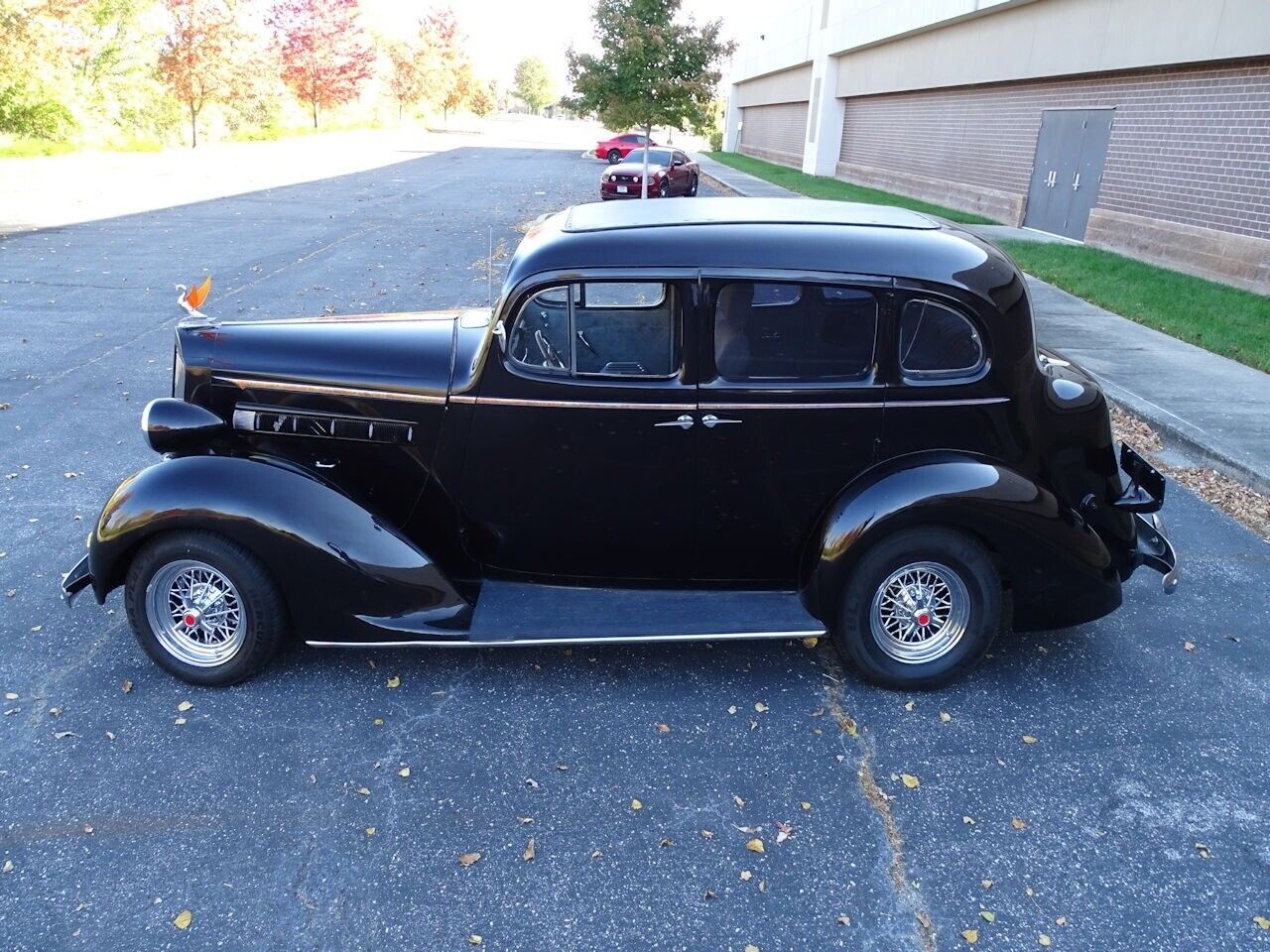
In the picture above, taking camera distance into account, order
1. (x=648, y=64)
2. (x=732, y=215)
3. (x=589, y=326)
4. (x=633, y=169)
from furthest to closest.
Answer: (x=633, y=169) → (x=648, y=64) → (x=732, y=215) → (x=589, y=326)

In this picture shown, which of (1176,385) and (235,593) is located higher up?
(1176,385)

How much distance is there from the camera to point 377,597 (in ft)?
12.3

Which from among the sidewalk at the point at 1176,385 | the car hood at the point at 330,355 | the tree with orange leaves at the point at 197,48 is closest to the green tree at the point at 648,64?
the sidewalk at the point at 1176,385

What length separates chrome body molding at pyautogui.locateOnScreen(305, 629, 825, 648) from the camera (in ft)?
12.2

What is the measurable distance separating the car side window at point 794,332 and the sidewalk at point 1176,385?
12.8 ft

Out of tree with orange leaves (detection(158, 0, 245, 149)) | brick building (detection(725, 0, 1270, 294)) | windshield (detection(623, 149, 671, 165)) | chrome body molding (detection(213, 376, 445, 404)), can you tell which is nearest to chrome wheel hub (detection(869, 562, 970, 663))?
chrome body molding (detection(213, 376, 445, 404))

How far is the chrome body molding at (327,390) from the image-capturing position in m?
3.91

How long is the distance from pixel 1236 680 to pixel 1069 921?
1.89 m

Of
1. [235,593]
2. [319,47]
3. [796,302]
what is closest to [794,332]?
[796,302]

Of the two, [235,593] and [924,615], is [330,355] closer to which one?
[235,593]

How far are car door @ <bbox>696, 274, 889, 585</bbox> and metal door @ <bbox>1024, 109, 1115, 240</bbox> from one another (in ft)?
47.5

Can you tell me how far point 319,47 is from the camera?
2013 inches

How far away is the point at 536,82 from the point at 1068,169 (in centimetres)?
13482

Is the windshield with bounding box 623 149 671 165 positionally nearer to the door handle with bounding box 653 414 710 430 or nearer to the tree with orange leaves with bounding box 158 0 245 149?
the door handle with bounding box 653 414 710 430
